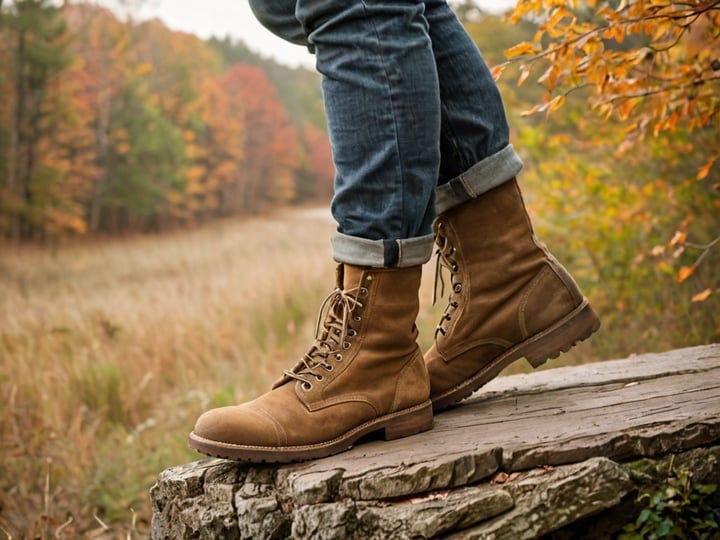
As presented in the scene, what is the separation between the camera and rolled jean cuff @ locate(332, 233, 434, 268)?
4.46 ft

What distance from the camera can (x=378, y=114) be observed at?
1.30m

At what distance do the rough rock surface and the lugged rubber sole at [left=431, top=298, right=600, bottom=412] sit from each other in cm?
10

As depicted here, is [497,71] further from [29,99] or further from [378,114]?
[29,99]

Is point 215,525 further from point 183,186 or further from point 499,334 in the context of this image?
point 183,186

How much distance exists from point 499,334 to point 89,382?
2756 mm

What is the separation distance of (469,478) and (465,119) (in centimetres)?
81

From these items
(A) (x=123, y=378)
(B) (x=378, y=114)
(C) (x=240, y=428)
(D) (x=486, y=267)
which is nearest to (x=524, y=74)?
(D) (x=486, y=267)

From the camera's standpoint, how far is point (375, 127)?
1307 millimetres

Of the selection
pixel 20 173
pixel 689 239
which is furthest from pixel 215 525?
pixel 20 173

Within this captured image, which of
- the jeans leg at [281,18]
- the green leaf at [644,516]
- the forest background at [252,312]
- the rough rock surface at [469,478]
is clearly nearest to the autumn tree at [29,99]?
the forest background at [252,312]

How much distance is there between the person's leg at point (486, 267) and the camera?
155cm

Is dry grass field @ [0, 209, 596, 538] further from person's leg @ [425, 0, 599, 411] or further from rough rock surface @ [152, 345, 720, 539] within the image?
person's leg @ [425, 0, 599, 411]

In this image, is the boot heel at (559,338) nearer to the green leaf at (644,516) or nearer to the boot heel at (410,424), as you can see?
the boot heel at (410,424)

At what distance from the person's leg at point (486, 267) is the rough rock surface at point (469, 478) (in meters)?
0.15
